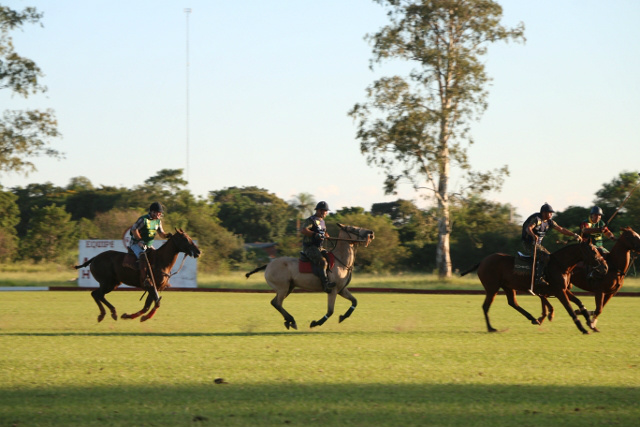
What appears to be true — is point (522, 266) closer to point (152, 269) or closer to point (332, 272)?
point (332, 272)

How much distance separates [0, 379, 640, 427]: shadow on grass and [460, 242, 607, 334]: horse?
19.2 feet

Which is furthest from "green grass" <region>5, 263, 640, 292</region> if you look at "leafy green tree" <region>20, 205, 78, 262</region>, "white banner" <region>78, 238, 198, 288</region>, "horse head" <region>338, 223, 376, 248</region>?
"horse head" <region>338, 223, 376, 248</region>

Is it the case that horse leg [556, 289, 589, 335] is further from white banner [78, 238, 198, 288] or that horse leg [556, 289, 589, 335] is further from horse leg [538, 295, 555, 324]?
white banner [78, 238, 198, 288]

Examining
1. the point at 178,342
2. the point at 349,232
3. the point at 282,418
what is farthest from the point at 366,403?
the point at 349,232

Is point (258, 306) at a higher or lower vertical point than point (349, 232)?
lower

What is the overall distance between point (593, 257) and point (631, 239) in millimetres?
994

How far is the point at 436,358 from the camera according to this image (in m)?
10.4

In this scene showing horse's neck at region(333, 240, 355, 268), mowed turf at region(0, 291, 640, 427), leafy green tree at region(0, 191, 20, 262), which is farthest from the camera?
leafy green tree at region(0, 191, 20, 262)

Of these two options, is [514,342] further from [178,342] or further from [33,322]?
[33,322]

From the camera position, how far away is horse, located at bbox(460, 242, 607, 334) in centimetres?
1405

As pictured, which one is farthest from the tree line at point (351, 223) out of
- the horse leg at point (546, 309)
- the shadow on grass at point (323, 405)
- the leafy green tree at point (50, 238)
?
the shadow on grass at point (323, 405)

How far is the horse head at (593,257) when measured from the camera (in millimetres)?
14047

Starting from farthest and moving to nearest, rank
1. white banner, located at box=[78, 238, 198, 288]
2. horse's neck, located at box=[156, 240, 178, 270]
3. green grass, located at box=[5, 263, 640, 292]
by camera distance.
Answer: green grass, located at box=[5, 263, 640, 292], white banner, located at box=[78, 238, 198, 288], horse's neck, located at box=[156, 240, 178, 270]

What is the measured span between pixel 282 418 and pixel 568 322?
34.1 feet
